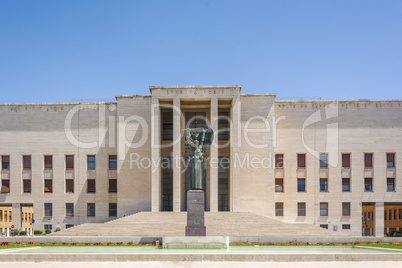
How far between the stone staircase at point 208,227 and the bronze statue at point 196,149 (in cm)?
682

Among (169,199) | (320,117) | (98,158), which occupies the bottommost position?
(169,199)

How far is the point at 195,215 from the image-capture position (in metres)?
25.9

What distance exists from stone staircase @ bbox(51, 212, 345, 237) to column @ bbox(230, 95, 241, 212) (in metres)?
3.04

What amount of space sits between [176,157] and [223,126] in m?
8.11

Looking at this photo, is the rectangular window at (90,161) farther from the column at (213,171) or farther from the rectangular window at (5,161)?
the column at (213,171)

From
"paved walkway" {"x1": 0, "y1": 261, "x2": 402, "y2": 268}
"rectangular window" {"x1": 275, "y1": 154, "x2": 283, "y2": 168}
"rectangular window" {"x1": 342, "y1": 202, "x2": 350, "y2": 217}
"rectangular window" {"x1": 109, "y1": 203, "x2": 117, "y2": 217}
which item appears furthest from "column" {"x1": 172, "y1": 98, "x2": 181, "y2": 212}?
"paved walkway" {"x1": 0, "y1": 261, "x2": 402, "y2": 268}

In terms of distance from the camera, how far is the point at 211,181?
3953 centimetres

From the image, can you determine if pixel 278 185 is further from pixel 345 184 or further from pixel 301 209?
pixel 345 184

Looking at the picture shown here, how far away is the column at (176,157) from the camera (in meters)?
39.6

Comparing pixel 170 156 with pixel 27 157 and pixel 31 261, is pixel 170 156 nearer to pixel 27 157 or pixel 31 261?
pixel 27 157

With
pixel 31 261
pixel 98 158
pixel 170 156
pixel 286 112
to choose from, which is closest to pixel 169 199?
pixel 170 156

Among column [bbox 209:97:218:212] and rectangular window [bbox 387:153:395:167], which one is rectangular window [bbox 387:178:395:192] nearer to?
rectangular window [bbox 387:153:395:167]

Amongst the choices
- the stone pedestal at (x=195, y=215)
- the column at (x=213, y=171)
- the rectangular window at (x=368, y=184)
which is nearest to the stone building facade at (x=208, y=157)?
the rectangular window at (x=368, y=184)

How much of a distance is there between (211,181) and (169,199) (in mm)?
7236
